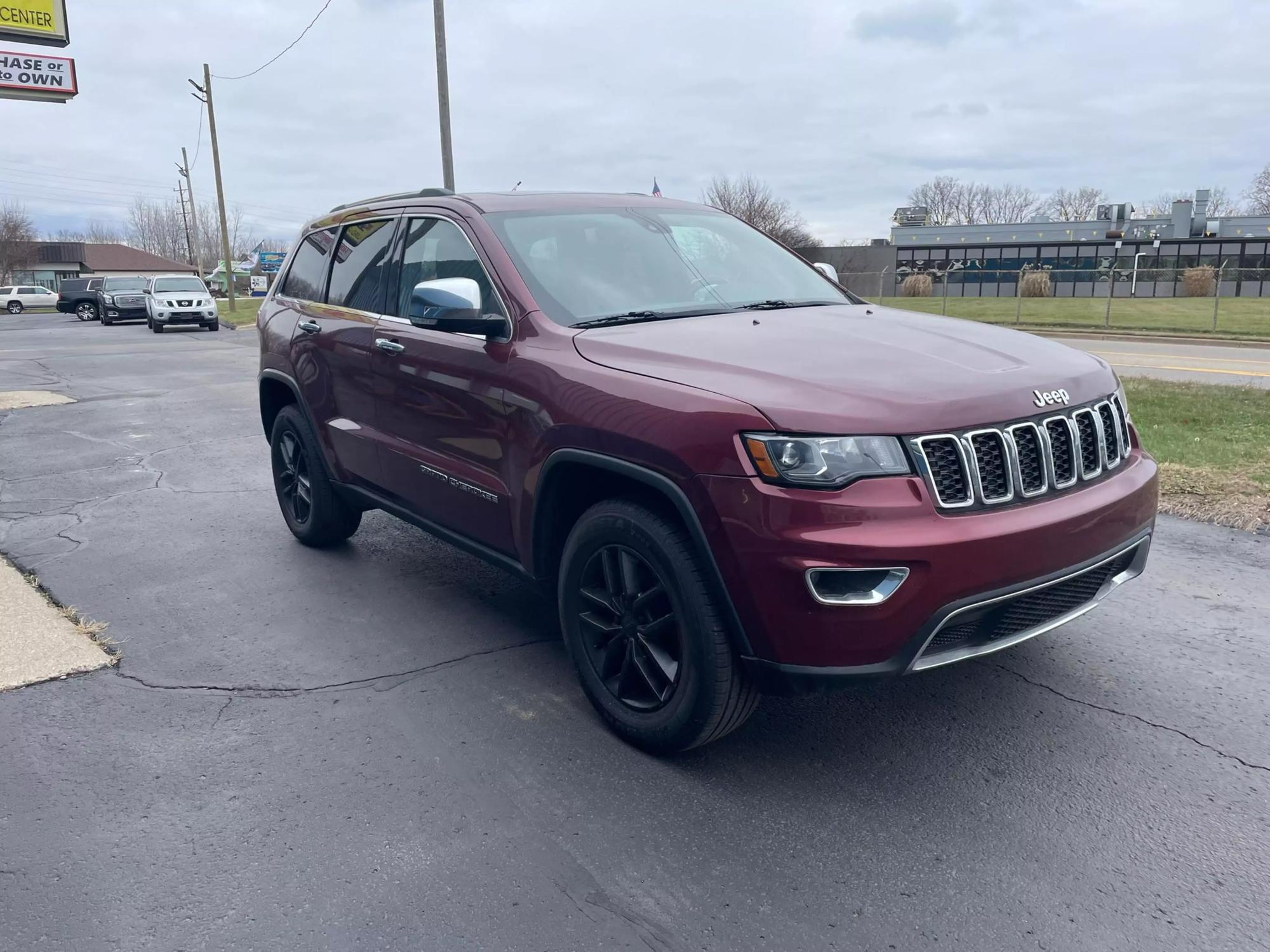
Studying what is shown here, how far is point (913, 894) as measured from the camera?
8.39 ft

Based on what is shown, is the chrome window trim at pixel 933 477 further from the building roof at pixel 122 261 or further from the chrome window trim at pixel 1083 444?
the building roof at pixel 122 261

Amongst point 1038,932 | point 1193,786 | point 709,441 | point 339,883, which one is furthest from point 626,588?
point 1193,786

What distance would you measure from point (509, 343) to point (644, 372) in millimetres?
728

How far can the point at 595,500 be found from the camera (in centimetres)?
344

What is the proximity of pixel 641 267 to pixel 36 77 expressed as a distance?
3193cm

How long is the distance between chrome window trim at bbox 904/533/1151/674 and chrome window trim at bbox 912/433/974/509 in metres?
0.28

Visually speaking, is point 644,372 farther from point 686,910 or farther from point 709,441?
point 686,910

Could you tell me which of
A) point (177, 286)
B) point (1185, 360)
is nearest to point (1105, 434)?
point (1185, 360)

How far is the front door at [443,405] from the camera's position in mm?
3742

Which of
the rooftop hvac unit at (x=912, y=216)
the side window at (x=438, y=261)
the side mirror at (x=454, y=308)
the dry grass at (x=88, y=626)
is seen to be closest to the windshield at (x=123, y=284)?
the dry grass at (x=88, y=626)

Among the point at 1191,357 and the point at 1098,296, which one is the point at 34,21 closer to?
the point at 1191,357

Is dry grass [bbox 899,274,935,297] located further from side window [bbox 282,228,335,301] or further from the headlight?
the headlight

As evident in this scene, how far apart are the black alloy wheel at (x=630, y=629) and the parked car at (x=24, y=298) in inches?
2529

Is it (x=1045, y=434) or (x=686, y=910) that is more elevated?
(x=1045, y=434)
